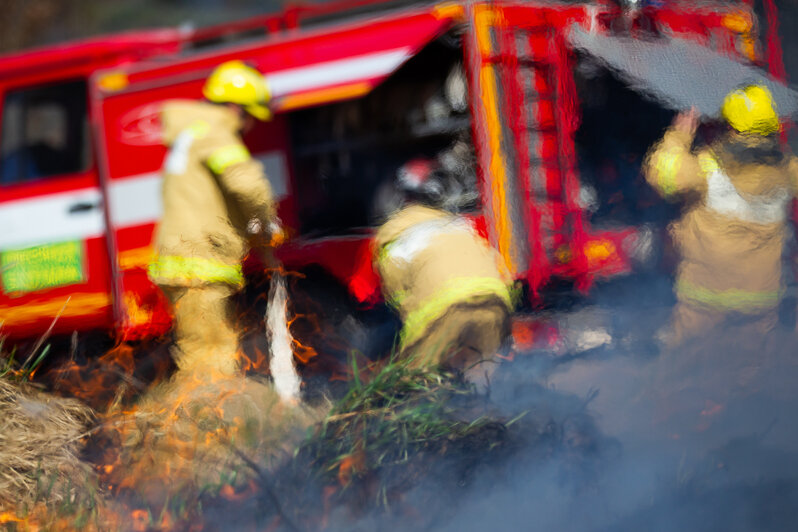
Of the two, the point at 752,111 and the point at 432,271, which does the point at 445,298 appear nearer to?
the point at 432,271

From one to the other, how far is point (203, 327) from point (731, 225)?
227 centimetres

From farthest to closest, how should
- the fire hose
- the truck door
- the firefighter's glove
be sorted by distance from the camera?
the truck door < the firefighter's glove < the fire hose

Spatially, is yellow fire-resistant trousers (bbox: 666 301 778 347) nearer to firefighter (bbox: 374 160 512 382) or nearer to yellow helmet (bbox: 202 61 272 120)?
firefighter (bbox: 374 160 512 382)

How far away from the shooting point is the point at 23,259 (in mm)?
4223

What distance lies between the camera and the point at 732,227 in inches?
116

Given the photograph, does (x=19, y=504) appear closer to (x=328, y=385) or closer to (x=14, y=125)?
(x=328, y=385)

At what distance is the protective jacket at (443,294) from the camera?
2924 mm

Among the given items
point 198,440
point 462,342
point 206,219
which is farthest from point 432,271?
point 206,219

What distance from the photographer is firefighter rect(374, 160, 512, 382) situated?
2.93 meters

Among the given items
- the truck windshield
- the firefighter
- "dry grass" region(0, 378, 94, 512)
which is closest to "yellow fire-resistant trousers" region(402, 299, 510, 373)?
the firefighter

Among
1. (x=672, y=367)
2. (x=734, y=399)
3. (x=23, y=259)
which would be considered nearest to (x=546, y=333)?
(x=672, y=367)

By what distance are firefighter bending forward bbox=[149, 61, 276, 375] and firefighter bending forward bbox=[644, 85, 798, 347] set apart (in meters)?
1.83

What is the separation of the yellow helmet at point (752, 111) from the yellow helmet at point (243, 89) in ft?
6.91

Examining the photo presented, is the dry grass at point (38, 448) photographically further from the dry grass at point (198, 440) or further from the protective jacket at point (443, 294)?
the protective jacket at point (443, 294)
